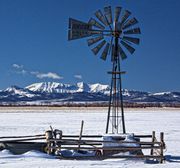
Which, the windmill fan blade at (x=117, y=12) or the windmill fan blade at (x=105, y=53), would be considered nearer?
the windmill fan blade at (x=117, y=12)

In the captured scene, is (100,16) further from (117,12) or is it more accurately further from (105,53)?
(105,53)

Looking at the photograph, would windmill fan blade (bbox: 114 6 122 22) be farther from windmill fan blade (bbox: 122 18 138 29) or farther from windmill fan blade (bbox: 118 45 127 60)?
windmill fan blade (bbox: 118 45 127 60)

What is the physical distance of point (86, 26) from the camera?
16.5m

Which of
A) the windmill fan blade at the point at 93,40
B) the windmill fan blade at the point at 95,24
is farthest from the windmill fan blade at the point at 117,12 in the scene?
the windmill fan blade at the point at 93,40

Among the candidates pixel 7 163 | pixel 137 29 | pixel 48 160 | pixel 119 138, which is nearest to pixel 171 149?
pixel 119 138

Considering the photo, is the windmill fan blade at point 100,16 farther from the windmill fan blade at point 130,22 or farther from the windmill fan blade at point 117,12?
the windmill fan blade at point 130,22

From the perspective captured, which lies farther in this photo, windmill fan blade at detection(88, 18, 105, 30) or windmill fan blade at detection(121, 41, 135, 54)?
windmill fan blade at detection(121, 41, 135, 54)

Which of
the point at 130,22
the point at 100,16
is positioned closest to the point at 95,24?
the point at 100,16

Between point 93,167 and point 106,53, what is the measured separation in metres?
5.41

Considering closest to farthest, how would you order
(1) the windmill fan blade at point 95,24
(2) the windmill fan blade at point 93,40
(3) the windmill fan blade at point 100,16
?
(3) the windmill fan blade at point 100,16
(1) the windmill fan blade at point 95,24
(2) the windmill fan blade at point 93,40

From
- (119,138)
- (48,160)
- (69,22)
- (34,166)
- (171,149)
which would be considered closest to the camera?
(34,166)

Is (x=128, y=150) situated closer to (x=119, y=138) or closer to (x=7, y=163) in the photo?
(x=119, y=138)

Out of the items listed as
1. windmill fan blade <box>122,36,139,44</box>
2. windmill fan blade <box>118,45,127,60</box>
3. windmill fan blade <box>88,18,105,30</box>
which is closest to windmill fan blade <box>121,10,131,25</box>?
windmill fan blade <box>122,36,139,44</box>

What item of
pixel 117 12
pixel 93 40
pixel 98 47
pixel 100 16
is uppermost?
pixel 117 12
